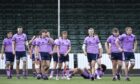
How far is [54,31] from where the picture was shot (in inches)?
1362

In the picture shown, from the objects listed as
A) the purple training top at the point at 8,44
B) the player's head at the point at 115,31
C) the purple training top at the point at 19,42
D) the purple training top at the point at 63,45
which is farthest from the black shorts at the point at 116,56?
the purple training top at the point at 8,44

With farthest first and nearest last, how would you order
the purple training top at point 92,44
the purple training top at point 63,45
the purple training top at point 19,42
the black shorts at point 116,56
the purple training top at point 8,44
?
the purple training top at point 8,44
the purple training top at point 19,42
the purple training top at point 63,45
the black shorts at point 116,56
the purple training top at point 92,44

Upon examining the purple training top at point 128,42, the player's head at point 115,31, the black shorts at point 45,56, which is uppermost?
the player's head at point 115,31

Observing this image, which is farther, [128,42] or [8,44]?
[8,44]

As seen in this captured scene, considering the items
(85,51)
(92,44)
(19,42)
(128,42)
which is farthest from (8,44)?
(128,42)

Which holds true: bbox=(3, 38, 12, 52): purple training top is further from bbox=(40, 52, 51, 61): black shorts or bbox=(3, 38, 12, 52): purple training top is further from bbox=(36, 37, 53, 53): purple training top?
bbox=(40, 52, 51, 61): black shorts

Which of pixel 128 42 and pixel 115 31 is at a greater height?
pixel 115 31

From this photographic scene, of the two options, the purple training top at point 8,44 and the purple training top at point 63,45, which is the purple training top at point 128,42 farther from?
the purple training top at point 8,44

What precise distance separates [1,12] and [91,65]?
14.2 m

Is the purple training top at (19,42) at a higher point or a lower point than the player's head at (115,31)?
lower

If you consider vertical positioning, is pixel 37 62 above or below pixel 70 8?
below

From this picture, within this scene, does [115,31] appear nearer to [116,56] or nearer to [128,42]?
[128,42]

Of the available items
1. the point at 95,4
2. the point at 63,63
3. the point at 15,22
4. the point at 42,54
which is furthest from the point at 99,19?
the point at 42,54

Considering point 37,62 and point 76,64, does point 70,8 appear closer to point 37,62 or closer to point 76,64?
point 76,64
